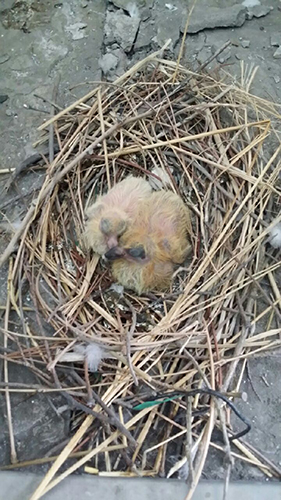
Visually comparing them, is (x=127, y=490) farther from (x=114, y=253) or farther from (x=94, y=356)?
(x=114, y=253)

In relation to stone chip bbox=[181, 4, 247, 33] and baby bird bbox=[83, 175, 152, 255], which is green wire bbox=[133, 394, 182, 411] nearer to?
baby bird bbox=[83, 175, 152, 255]

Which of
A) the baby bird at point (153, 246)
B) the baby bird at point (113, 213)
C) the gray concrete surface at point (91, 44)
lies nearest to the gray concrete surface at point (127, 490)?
the baby bird at point (153, 246)

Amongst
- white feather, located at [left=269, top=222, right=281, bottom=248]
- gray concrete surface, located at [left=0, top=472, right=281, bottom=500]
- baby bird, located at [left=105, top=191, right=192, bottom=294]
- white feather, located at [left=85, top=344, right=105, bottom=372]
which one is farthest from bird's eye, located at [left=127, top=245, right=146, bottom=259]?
gray concrete surface, located at [left=0, top=472, right=281, bottom=500]

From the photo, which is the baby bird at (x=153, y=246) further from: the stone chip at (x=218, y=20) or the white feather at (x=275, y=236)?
the stone chip at (x=218, y=20)

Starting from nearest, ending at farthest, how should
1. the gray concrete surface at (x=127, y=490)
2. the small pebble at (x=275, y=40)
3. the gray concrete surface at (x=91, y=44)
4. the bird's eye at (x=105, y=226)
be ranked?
the gray concrete surface at (x=127, y=490), the bird's eye at (x=105, y=226), the gray concrete surface at (x=91, y=44), the small pebble at (x=275, y=40)

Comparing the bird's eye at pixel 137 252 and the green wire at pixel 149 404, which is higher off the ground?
→ the bird's eye at pixel 137 252

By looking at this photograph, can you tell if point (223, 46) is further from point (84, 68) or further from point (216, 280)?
point (216, 280)

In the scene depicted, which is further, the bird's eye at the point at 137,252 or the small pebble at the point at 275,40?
the small pebble at the point at 275,40
